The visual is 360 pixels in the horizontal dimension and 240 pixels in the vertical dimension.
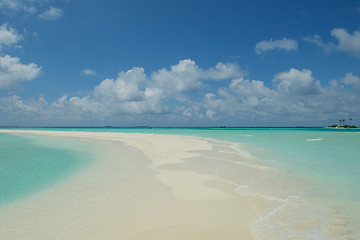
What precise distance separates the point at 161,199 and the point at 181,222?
5.24 feet

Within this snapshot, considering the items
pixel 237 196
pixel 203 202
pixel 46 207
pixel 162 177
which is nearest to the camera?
pixel 46 207

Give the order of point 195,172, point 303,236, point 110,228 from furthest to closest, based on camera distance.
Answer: point 195,172, point 110,228, point 303,236

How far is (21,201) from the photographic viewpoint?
20.5 feet

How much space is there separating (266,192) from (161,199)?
351 centimetres

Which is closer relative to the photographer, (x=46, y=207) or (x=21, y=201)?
(x=46, y=207)

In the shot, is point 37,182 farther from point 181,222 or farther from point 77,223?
point 181,222

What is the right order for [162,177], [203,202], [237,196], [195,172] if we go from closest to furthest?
[203,202]
[237,196]
[162,177]
[195,172]

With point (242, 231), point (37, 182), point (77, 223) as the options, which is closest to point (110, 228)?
point (77, 223)

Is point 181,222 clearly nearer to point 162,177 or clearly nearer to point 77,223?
point 77,223

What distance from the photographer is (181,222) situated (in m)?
4.85

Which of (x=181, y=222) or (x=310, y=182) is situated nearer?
(x=181, y=222)

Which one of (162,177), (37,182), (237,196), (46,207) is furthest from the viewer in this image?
(162,177)

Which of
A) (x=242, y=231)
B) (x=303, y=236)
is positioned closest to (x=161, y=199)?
(x=242, y=231)

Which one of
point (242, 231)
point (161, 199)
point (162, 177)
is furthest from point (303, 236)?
point (162, 177)
